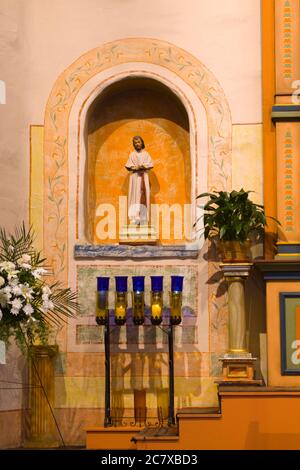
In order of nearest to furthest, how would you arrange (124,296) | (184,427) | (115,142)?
(184,427) → (124,296) → (115,142)

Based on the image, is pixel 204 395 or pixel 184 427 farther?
pixel 204 395

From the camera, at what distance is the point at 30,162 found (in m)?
11.7

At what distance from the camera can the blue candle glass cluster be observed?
11078mm

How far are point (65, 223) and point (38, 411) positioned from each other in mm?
1882

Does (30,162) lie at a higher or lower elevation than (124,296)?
higher

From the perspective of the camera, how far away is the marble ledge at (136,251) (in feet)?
37.8

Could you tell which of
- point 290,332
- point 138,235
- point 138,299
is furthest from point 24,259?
point 290,332

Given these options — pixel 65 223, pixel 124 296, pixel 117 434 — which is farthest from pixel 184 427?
pixel 65 223

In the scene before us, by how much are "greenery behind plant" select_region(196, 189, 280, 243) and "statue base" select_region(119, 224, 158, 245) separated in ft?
2.32

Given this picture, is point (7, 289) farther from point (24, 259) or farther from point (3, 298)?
point (24, 259)

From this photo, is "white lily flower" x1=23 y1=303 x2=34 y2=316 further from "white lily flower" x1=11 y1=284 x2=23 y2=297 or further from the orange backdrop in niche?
the orange backdrop in niche

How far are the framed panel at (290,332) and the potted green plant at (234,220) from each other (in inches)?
22.6

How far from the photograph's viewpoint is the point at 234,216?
11.0 meters

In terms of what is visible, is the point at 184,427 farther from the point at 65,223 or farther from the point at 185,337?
the point at 65,223
